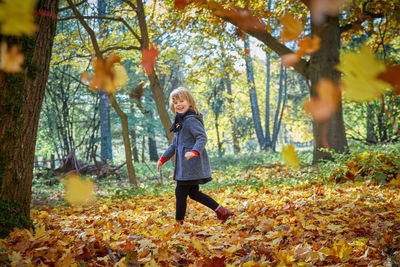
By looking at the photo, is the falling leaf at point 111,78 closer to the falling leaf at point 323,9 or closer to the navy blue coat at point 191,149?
the falling leaf at point 323,9

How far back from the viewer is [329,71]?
288 inches

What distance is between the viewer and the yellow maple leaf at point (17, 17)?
189 centimetres

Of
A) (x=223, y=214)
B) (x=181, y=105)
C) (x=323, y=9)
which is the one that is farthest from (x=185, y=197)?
(x=323, y=9)

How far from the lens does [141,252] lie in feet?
7.23

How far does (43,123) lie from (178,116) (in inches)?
608

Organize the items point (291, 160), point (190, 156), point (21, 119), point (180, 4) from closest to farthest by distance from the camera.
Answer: point (21, 119) < point (190, 156) < point (180, 4) < point (291, 160)

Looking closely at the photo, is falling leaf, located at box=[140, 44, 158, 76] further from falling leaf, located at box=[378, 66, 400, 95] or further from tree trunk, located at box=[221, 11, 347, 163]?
falling leaf, located at box=[378, 66, 400, 95]

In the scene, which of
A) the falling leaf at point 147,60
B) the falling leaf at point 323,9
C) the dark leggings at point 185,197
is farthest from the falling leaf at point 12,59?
the falling leaf at point 323,9

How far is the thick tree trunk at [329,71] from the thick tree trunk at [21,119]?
6.46m

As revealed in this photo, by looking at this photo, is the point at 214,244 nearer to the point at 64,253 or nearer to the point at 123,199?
the point at 64,253

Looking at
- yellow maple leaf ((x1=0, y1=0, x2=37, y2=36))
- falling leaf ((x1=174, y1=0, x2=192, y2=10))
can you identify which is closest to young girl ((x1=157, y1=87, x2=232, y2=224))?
yellow maple leaf ((x1=0, y1=0, x2=37, y2=36))

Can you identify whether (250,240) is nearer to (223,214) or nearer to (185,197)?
(223,214)

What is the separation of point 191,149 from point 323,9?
6318 mm

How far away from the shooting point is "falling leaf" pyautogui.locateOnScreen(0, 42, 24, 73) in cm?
212
